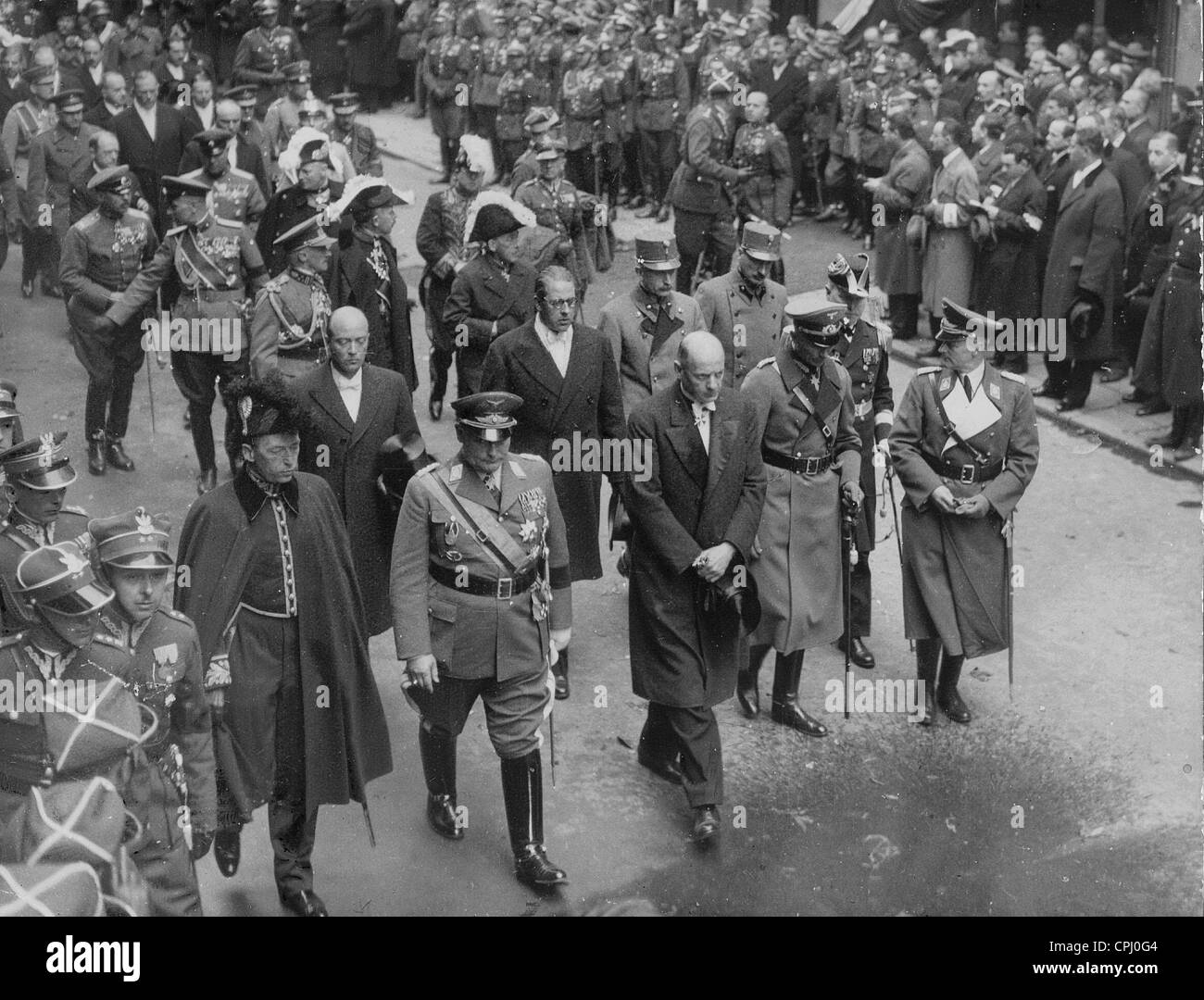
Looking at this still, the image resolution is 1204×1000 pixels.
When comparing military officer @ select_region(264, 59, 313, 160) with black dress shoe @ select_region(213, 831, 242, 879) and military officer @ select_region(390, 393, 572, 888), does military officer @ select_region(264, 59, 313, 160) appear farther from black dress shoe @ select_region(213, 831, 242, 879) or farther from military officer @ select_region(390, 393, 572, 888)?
black dress shoe @ select_region(213, 831, 242, 879)

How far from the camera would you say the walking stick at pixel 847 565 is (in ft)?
26.8

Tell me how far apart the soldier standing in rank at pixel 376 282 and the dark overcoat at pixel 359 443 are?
156 centimetres

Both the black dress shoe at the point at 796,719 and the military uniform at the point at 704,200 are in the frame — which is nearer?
the black dress shoe at the point at 796,719

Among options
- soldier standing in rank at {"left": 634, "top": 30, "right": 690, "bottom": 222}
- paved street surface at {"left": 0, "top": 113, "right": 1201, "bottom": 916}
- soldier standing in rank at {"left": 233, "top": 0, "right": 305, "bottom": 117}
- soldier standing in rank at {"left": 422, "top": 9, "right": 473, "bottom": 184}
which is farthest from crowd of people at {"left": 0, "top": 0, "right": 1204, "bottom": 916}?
soldier standing in rank at {"left": 422, "top": 9, "right": 473, "bottom": 184}

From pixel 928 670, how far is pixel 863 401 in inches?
52.7

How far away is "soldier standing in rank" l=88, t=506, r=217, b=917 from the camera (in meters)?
5.59

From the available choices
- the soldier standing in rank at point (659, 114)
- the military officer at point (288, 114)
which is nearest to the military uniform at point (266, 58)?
the military officer at point (288, 114)

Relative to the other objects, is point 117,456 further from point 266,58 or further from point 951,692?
point 266,58

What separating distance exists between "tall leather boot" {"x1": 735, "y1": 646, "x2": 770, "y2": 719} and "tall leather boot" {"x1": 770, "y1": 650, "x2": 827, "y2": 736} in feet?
0.32

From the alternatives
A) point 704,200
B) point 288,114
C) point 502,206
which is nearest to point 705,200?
point 704,200

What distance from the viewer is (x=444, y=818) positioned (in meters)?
7.28

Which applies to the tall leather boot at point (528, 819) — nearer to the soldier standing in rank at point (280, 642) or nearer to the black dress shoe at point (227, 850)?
the soldier standing in rank at point (280, 642)

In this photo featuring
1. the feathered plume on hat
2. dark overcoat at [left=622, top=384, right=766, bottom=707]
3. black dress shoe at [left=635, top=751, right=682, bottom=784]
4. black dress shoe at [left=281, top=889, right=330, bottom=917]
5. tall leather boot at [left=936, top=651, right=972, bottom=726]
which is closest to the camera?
black dress shoe at [left=281, top=889, right=330, bottom=917]

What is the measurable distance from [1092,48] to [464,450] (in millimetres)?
12791
